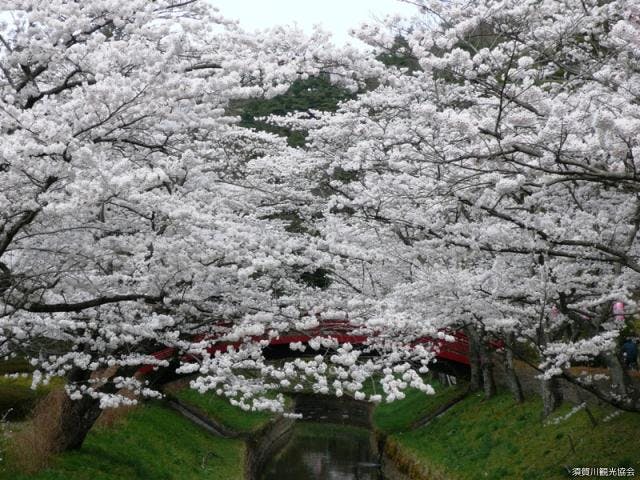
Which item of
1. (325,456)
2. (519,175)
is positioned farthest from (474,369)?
(519,175)

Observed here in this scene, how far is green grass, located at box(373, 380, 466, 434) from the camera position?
25438 millimetres

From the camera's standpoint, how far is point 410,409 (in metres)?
27.7

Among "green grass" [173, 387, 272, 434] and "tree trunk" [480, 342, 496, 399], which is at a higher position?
"tree trunk" [480, 342, 496, 399]

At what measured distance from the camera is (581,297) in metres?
11.8

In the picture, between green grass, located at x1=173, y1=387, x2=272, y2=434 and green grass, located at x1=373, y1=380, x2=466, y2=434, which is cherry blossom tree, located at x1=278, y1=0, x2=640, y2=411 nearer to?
green grass, located at x1=373, y1=380, x2=466, y2=434

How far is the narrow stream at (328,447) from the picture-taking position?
71.9 ft

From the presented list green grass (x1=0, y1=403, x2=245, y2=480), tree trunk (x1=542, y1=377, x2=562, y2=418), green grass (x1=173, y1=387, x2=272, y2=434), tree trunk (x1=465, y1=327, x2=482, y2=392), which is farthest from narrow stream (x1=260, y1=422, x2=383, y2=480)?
tree trunk (x1=542, y1=377, x2=562, y2=418)

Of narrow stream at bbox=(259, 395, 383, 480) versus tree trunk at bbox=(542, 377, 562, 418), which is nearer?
tree trunk at bbox=(542, 377, 562, 418)

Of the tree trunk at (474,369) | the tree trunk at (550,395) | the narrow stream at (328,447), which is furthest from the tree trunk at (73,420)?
the tree trunk at (474,369)

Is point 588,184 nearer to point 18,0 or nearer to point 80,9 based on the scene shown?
point 80,9

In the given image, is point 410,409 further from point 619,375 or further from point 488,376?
point 619,375

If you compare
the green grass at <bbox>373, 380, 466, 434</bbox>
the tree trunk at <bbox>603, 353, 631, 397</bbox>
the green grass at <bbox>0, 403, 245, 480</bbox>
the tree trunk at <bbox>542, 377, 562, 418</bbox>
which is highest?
the green grass at <bbox>373, 380, 466, 434</bbox>

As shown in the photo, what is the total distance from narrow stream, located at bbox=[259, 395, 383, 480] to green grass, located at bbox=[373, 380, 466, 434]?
34.2 inches

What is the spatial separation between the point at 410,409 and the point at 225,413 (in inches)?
275
